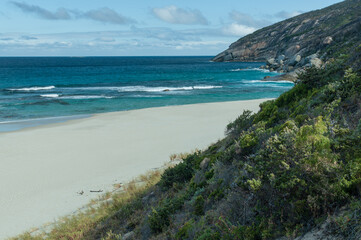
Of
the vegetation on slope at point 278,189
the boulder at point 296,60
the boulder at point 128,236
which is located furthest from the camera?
the boulder at point 296,60

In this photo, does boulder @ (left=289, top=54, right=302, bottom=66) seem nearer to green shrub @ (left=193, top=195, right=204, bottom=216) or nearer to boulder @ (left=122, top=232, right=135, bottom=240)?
green shrub @ (left=193, top=195, right=204, bottom=216)

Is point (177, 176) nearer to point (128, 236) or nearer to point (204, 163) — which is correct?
point (204, 163)

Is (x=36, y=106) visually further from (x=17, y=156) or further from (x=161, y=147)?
(x=161, y=147)

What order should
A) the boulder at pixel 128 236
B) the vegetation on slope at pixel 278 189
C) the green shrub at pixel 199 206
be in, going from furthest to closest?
the boulder at pixel 128 236
the green shrub at pixel 199 206
the vegetation on slope at pixel 278 189

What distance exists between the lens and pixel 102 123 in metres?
22.0

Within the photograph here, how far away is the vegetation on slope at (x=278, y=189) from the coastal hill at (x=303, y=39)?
4935 centimetres

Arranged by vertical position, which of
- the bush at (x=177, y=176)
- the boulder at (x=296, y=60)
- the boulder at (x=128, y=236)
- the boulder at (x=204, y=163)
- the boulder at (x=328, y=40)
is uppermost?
the boulder at (x=328, y=40)

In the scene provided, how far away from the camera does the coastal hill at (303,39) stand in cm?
6119

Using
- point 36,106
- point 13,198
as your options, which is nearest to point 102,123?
point 13,198

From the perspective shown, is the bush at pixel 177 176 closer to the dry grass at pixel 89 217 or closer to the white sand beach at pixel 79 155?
the dry grass at pixel 89 217

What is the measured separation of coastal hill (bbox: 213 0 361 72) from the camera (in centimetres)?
6119

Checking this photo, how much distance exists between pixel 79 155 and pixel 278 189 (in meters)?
12.0

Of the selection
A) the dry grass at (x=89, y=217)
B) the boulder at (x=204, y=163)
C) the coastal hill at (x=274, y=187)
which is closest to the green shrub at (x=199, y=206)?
the coastal hill at (x=274, y=187)

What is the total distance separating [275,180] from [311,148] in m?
0.71
